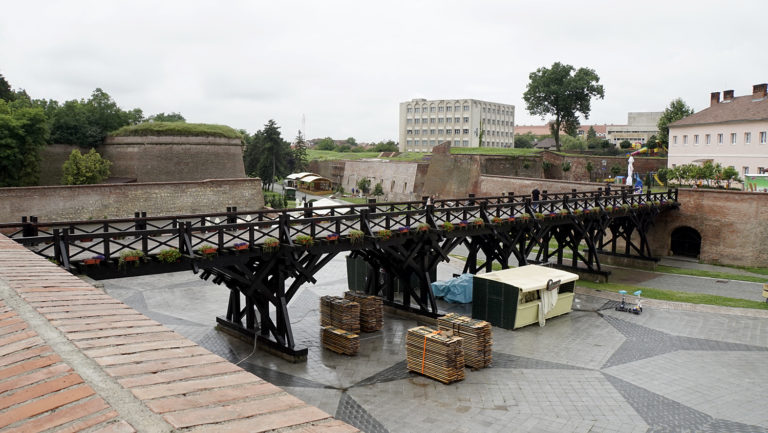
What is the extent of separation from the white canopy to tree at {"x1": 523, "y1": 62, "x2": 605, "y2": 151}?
4239cm

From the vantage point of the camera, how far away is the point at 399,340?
16047 millimetres

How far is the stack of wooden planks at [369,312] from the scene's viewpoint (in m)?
16.6

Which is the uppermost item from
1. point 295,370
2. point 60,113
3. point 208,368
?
point 60,113

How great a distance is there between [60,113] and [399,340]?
32.1m

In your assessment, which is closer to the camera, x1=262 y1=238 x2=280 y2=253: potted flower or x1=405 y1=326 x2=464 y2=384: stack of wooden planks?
x1=405 y1=326 x2=464 y2=384: stack of wooden planks

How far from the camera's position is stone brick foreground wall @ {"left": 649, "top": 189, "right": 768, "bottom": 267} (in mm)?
27266

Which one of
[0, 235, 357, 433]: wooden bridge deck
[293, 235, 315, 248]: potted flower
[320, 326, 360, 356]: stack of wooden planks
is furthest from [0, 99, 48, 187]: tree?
[0, 235, 357, 433]: wooden bridge deck

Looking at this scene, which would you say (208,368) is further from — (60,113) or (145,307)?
(60,113)

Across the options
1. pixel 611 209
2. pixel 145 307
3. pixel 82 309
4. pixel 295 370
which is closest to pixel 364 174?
pixel 611 209

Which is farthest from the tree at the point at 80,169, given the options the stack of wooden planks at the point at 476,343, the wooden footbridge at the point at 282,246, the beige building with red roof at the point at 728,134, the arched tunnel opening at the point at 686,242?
the beige building with red roof at the point at 728,134

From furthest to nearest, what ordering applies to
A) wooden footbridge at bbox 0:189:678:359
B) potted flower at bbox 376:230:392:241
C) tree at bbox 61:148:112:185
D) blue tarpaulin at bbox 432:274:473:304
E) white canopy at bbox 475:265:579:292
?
tree at bbox 61:148:112:185, blue tarpaulin at bbox 432:274:473:304, white canopy at bbox 475:265:579:292, potted flower at bbox 376:230:392:241, wooden footbridge at bbox 0:189:678:359

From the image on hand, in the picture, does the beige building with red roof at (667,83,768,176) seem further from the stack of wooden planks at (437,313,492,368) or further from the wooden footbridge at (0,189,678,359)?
the stack of wooden planks at (437,313,492,368)

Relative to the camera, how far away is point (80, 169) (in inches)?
1352

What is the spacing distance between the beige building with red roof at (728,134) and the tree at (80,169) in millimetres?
40879
